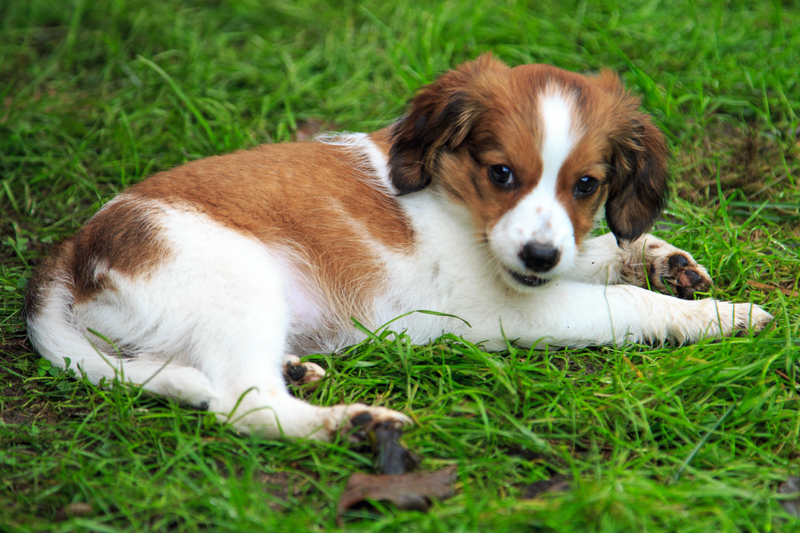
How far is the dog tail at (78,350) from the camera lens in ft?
9.75

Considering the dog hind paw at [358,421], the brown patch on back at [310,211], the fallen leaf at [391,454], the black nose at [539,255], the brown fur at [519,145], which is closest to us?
the fallen leaf at [391,454]

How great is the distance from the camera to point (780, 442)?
2832 millimetres

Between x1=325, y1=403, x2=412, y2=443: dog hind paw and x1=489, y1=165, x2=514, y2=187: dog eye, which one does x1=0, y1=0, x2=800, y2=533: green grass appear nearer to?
x1=325, y1=403, x2=412, y2=443: dog hind paw

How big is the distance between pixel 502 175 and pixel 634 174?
75 cm

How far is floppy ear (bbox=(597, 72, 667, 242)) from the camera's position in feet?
11.0

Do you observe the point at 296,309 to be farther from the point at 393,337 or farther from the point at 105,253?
the point at 105,253

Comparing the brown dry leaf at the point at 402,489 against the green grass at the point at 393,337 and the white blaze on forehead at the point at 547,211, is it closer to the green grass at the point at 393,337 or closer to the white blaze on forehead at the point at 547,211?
the green grass at the point at 393,337

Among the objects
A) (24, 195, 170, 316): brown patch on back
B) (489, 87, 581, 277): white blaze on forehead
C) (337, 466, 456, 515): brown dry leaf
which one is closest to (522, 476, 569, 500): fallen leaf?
(337, 466, 456, 515): brown dry leaf

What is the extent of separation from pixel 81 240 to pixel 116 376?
757mm

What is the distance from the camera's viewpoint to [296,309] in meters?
3.43

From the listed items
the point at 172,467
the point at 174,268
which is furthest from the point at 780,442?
the point at 174,268

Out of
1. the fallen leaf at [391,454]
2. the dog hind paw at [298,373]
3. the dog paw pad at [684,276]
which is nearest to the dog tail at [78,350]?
the dog hind paw at [298,373]

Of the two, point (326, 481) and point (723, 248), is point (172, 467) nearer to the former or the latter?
point (326, 481)

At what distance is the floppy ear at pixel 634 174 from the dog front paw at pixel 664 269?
12.9 inches
